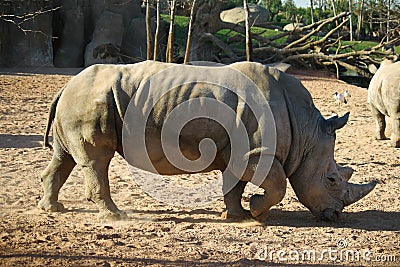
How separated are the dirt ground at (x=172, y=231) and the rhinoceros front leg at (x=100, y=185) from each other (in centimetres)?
16

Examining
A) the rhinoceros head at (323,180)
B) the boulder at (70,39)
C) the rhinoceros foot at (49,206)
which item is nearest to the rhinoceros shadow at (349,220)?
the rhinoceros head at (323,180)

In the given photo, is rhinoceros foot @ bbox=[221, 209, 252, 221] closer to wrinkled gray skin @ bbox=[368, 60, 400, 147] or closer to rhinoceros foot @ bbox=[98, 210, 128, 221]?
rhinoceros foot @ bbox=[98, 210, 128, 221]

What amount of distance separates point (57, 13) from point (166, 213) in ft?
65.9

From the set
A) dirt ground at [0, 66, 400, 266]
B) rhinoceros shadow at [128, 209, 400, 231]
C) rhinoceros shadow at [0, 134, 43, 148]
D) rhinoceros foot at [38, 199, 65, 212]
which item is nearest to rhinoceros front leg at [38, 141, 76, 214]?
rhinoceros foot at [38, 199, 65, 212]

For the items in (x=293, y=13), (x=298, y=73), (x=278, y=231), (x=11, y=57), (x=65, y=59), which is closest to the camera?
(x=278, y=231)

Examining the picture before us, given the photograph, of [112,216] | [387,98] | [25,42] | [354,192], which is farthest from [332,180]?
[25,42]

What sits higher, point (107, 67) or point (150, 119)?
point (107, 67)

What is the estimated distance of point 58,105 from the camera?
683 centimetres

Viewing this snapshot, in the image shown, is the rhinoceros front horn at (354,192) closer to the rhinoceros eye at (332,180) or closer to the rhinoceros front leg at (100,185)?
the rhinoceros eye at (332,180)

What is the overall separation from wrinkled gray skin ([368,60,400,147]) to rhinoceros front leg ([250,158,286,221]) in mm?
6042

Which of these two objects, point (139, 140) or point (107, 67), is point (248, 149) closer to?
point (139, 140)

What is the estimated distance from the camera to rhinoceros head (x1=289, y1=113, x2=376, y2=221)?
683 centimetres

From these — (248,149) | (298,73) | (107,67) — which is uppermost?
(107,67)

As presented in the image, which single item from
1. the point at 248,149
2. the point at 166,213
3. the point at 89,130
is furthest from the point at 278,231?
the point at 89,130
